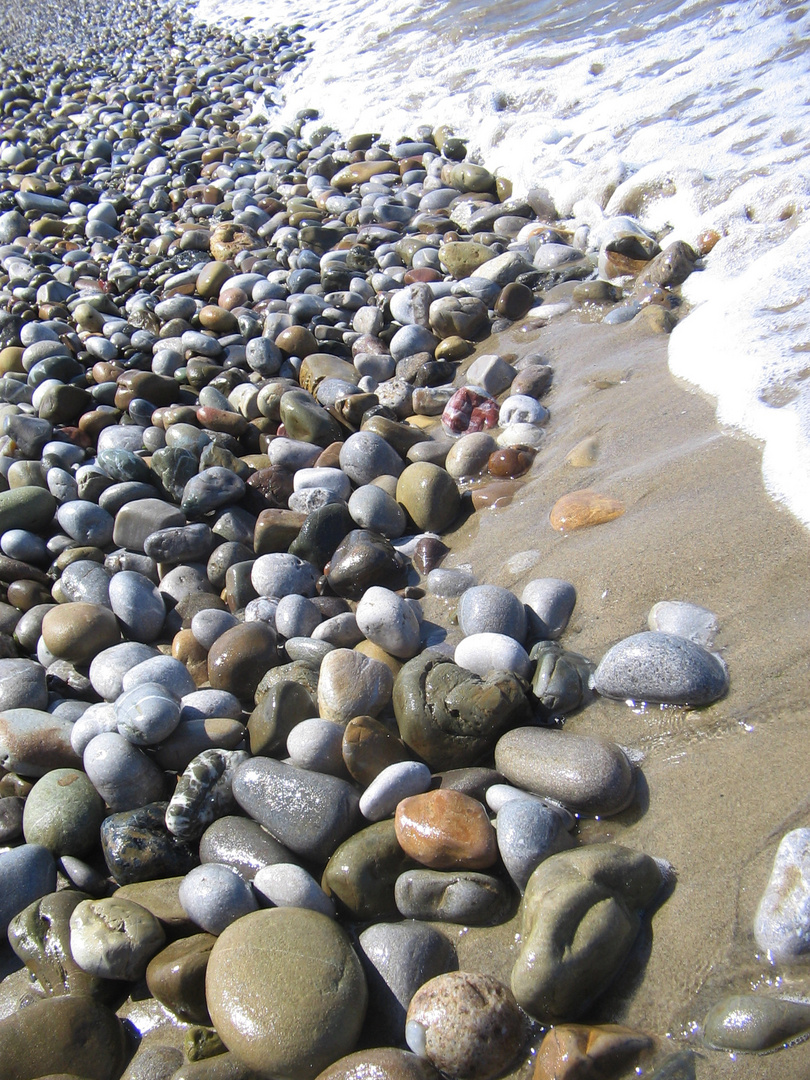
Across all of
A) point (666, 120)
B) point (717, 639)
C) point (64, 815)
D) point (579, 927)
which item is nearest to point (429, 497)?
point (717, 639)

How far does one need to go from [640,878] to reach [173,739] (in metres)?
1.21

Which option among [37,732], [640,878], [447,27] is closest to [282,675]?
[37,732]

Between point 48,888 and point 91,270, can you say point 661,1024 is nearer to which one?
point 48,888

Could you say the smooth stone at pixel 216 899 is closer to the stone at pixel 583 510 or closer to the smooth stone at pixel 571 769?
the smooth stone at pixel 571 769

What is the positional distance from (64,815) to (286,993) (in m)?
0.79

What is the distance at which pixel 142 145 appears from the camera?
22.2ft

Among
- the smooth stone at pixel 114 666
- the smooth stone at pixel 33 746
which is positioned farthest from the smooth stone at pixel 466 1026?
the smooth stone at pixel 114 666

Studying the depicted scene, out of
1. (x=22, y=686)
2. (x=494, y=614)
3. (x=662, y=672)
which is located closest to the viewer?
(x=662, y=672)

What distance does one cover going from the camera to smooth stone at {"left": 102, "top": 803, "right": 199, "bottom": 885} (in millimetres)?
1797

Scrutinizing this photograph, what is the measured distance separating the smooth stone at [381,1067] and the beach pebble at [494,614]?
3.43 feet

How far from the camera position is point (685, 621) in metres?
1.93

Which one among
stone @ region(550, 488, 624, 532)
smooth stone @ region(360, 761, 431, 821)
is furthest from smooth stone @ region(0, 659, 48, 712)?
stone @ region(550, 488, 624, 532)

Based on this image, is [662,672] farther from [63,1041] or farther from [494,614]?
[63,1041]

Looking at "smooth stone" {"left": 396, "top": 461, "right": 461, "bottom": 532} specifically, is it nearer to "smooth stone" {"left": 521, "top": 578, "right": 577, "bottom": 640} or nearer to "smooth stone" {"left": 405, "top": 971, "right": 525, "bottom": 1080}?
"smooth stone" {"left": 521, "top": 578, "right": 577, "bottom": 640}
